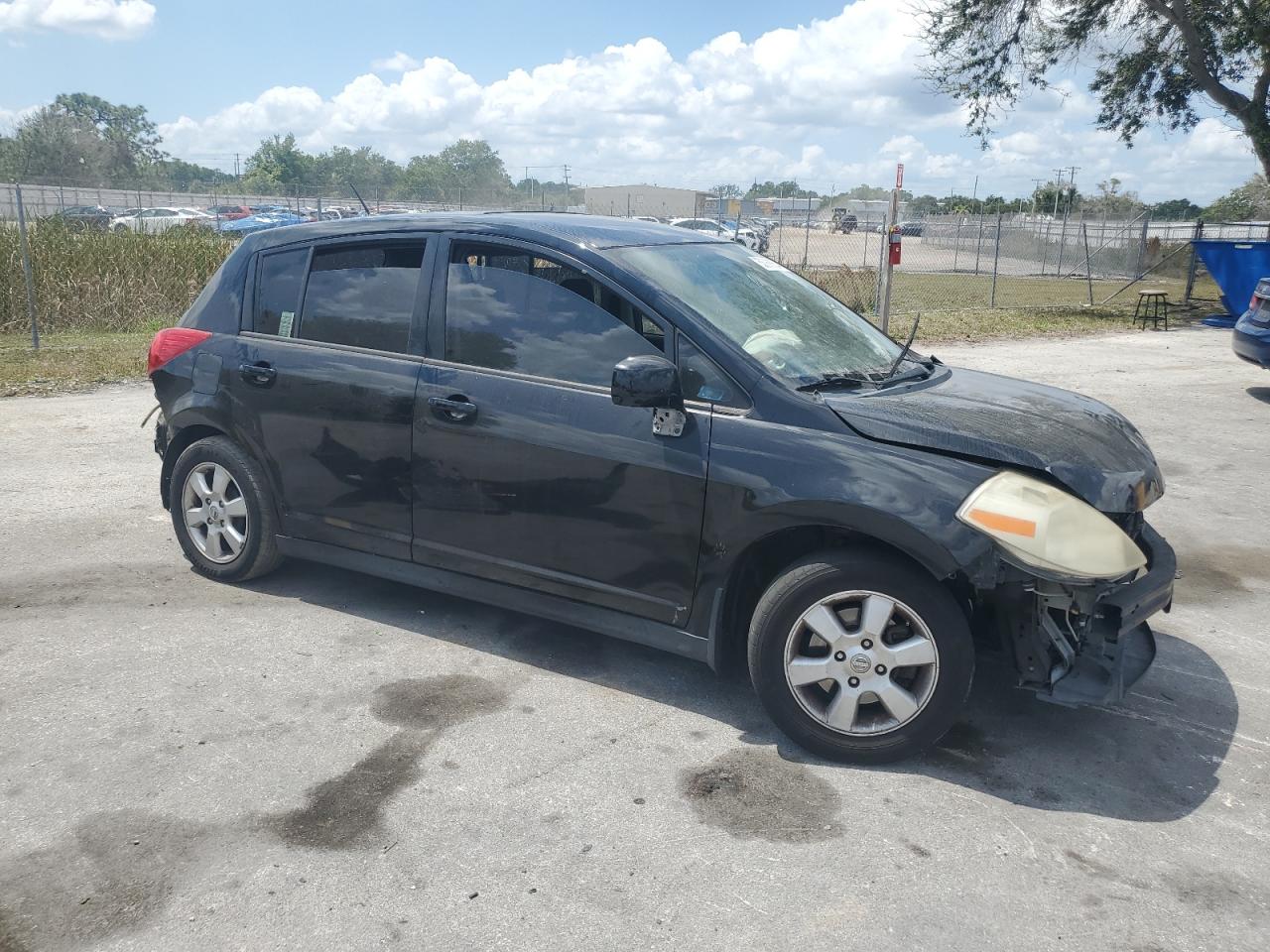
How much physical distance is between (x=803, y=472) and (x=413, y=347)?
1.83 meters

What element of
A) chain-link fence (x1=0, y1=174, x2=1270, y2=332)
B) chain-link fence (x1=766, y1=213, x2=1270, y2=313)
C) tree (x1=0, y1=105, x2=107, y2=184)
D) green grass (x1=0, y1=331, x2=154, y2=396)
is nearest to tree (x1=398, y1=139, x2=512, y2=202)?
chain-link fence (x1=0, y1=174, x2=1270, y2=332)

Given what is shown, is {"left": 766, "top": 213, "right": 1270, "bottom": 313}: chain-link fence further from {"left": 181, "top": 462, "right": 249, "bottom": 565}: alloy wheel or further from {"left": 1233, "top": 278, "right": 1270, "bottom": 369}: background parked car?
{"left": 181, "top": 462, "right": 249, "bottom": 565}: alloy wheel

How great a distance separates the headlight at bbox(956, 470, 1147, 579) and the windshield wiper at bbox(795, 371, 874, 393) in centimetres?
75

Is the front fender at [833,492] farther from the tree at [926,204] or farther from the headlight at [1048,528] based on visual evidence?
the tree at [926,204]

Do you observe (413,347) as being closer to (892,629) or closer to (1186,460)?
(892,629)

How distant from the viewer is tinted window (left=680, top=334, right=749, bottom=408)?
12.5ft

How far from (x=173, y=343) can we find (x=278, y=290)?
0.67 m

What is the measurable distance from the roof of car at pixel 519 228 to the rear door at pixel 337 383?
79 mm

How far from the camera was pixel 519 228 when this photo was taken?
4.34 meters

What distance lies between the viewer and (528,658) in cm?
447

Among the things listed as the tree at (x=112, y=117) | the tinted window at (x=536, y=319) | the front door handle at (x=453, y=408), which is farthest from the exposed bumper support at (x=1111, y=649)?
the tree at (x=112, y=117)

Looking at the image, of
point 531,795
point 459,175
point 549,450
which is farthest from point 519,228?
point 459,175

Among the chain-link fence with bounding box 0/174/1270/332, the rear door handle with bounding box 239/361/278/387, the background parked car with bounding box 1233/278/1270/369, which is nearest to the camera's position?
the rear door handle with bounding box 239/361/278/387

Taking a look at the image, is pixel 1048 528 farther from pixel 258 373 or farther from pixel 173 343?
pixel 173 343
